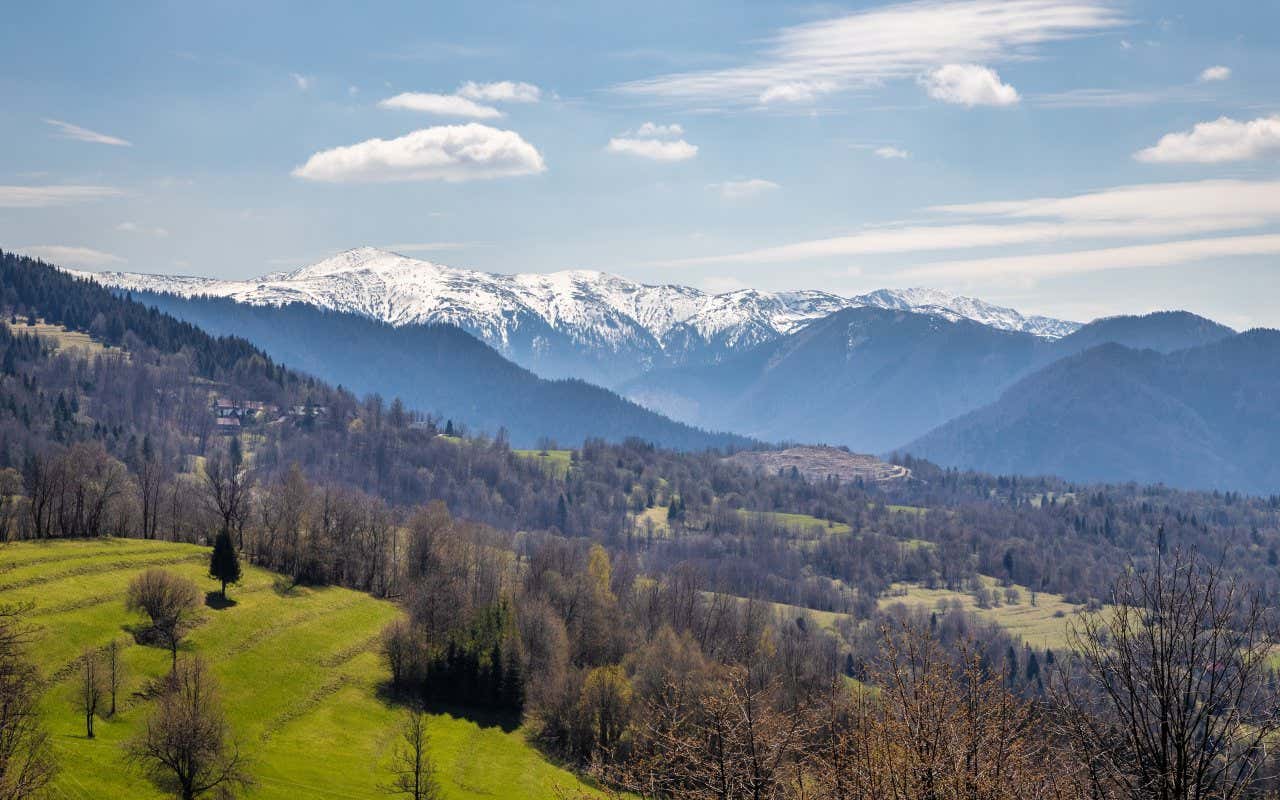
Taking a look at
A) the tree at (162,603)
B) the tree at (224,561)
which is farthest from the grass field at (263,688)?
the tree at (224,561)

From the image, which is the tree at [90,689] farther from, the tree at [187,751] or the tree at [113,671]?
the tree at [187,751]

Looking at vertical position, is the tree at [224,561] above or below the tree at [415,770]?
above

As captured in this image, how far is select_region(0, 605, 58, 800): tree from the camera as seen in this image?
41.1 metres

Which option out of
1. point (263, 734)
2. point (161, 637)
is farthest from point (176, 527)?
point (263, 734)

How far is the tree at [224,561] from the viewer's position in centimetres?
10081

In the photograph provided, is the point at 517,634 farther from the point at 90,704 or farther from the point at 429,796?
the point at 90,704

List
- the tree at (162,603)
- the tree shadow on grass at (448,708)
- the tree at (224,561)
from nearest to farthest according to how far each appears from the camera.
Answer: the tree at (162,603), the tree shadow on grass at (448,708), the tree at (224,561)

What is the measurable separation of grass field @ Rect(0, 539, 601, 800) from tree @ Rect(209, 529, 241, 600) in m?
1.86

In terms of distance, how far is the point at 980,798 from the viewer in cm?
2231

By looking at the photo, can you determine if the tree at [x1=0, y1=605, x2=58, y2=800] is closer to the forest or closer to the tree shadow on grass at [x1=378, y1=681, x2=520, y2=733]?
the forest

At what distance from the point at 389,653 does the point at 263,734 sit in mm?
18898

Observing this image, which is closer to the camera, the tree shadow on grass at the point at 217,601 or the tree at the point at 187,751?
the tree at the point at 187,751

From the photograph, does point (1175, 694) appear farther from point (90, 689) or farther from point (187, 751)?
point (90, 689)

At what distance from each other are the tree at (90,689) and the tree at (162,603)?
9.83m
